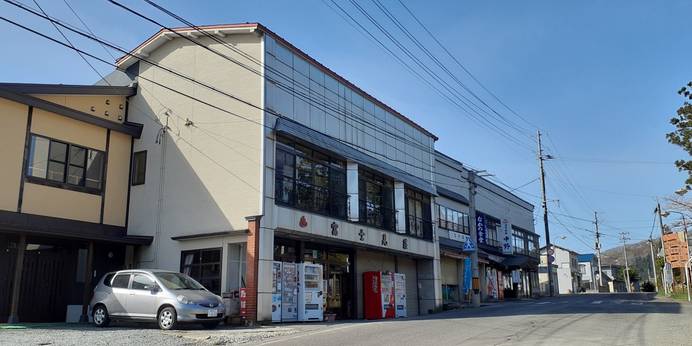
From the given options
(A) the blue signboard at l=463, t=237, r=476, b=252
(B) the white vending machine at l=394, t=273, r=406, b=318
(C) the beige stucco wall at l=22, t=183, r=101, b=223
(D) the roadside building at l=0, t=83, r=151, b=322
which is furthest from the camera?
(A) the blue signboard at l=463, t=237, r=476, b=252

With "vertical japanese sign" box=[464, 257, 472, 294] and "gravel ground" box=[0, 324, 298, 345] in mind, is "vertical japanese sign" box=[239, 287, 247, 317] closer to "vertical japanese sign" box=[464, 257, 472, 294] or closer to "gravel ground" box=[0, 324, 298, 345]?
"gravel ground" box=[0, 324, 298, 345]

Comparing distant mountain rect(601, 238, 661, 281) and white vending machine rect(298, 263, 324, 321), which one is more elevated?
distant mountain rect(601, 238, 661, 281)

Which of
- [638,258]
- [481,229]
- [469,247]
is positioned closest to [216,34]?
[469,247]

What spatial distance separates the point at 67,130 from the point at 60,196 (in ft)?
7.48

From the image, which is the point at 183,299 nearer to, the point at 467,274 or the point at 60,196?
the point at 60,196

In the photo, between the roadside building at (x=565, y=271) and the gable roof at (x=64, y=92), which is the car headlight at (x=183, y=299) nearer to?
the gable roof at (x=64, y=92)

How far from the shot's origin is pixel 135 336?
1317 cm

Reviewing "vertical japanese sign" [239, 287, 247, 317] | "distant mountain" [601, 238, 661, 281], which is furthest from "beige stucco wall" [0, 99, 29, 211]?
"distant mountain" [601, 238, 661, 281]

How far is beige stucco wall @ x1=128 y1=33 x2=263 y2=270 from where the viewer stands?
62.0 feet

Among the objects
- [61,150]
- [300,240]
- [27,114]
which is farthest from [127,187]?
[300,240]

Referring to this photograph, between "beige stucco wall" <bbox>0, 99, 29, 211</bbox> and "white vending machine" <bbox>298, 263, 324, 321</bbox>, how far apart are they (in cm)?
924

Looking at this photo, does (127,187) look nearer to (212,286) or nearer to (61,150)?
(61,150)

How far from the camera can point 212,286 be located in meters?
18.7

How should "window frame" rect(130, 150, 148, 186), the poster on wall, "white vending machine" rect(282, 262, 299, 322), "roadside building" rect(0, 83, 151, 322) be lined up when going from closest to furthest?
"roadside building" rect(0, 83, 151, 322), "white vending machine" rect(282, 262, 299, 322), "window frame" rect(130, 150, 148, 186), the poster on wall
